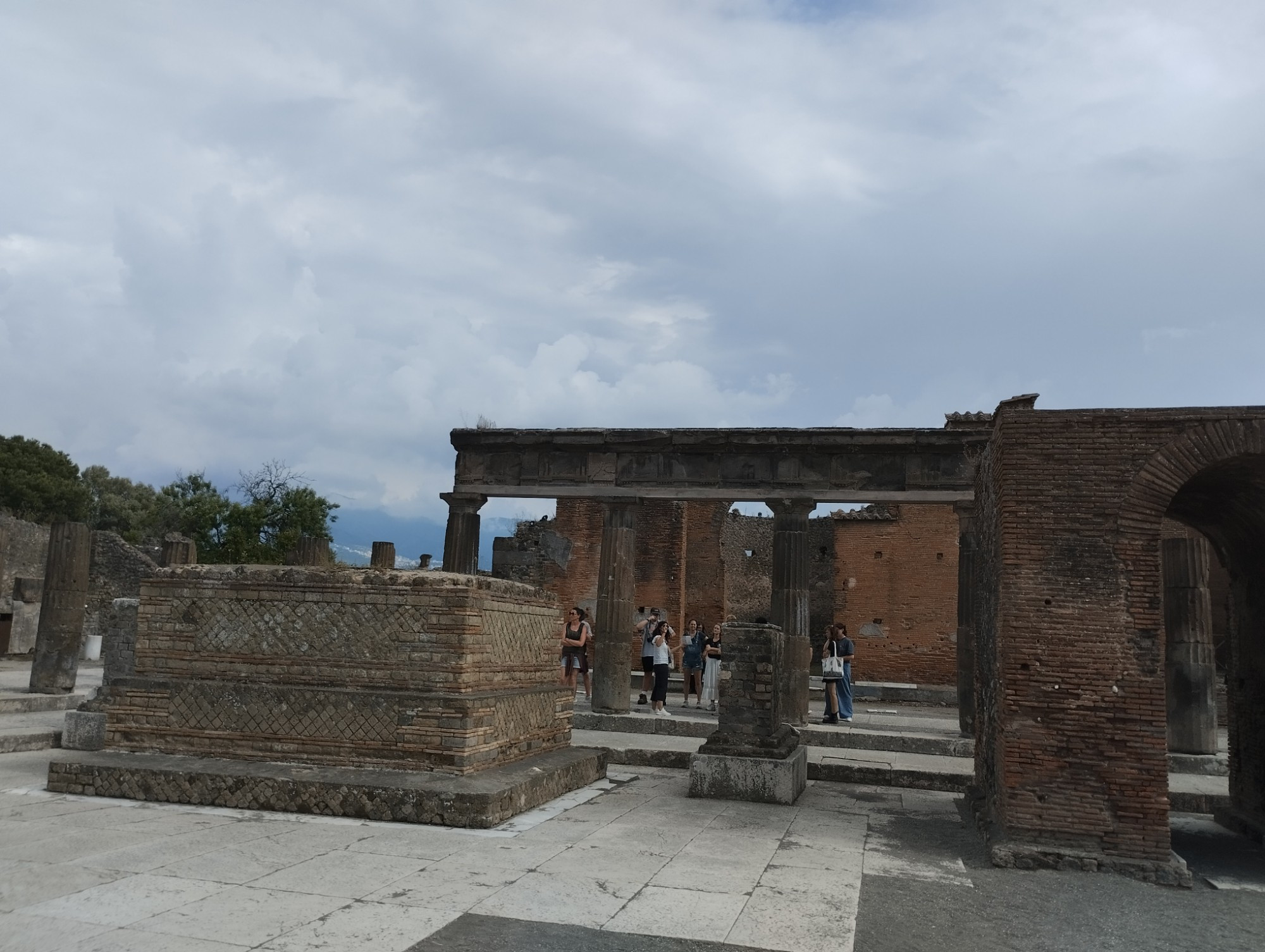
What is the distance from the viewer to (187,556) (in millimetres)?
19406

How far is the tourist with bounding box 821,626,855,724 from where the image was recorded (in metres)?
15.5

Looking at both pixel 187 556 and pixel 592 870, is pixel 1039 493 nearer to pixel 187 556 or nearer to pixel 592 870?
pixel 592 870

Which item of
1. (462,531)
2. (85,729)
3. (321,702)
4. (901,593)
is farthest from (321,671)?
(901,593)

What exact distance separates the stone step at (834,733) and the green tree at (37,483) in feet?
118

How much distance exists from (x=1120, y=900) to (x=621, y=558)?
11.4 m

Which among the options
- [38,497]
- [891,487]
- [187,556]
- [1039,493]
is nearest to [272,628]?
[1039,493]

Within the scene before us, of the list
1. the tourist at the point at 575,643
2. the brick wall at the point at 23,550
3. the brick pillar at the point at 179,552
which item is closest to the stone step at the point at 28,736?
the tourist at the point at 575,643

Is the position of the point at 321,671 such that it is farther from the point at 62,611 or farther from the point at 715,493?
the point at 62,611

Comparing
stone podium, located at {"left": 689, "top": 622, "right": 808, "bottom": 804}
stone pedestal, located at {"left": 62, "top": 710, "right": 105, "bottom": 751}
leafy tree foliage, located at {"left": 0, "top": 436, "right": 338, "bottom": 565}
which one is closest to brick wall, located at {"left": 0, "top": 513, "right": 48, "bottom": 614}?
leafy tree foliage, located at {"left": 0, "top": 436, "right": 338, "bottom": 565}

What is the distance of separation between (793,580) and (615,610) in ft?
9.98

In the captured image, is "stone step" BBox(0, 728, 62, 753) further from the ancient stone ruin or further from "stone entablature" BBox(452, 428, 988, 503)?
"stone entablature" BBox(452, 428, 988, 503)

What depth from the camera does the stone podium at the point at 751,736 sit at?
8.45 meters

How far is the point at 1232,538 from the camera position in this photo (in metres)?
8.64

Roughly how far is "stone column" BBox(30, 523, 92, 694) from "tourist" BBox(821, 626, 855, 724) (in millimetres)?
11792
